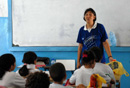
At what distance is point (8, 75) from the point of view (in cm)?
198

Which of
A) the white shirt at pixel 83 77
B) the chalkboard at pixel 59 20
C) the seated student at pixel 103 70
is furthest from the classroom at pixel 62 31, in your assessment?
the white shirt at pixel 83 77

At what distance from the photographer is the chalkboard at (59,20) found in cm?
443

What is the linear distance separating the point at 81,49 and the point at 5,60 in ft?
4.55

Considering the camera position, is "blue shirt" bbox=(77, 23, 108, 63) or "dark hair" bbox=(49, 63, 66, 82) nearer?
"dark hair" bbox=(49, 63, 66, 82)

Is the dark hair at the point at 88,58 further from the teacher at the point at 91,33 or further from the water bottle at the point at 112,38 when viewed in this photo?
the water bottle at the point at 112,38

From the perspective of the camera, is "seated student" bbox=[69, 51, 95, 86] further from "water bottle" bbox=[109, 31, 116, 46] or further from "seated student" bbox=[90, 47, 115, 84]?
"water bottle" bbox=[109, 31, 116, 46]

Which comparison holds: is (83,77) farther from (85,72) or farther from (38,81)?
(38,81)

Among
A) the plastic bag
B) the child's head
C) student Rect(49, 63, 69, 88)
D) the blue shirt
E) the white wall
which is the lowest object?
the plastic bag

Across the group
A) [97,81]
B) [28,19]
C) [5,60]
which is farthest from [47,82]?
[28,19]

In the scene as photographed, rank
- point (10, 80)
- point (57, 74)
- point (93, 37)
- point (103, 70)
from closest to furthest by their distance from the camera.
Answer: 1. point (57, 74)
2. point (10, 80)
3. point (103, 70)
4. point (93, 37)

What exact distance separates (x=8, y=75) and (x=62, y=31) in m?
2.71

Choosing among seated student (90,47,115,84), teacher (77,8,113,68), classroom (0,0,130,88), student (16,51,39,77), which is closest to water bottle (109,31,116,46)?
classroom (0,0,130,88)

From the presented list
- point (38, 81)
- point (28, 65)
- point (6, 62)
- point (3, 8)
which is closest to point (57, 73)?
point (38, 81)

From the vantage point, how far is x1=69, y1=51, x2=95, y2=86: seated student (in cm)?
212
